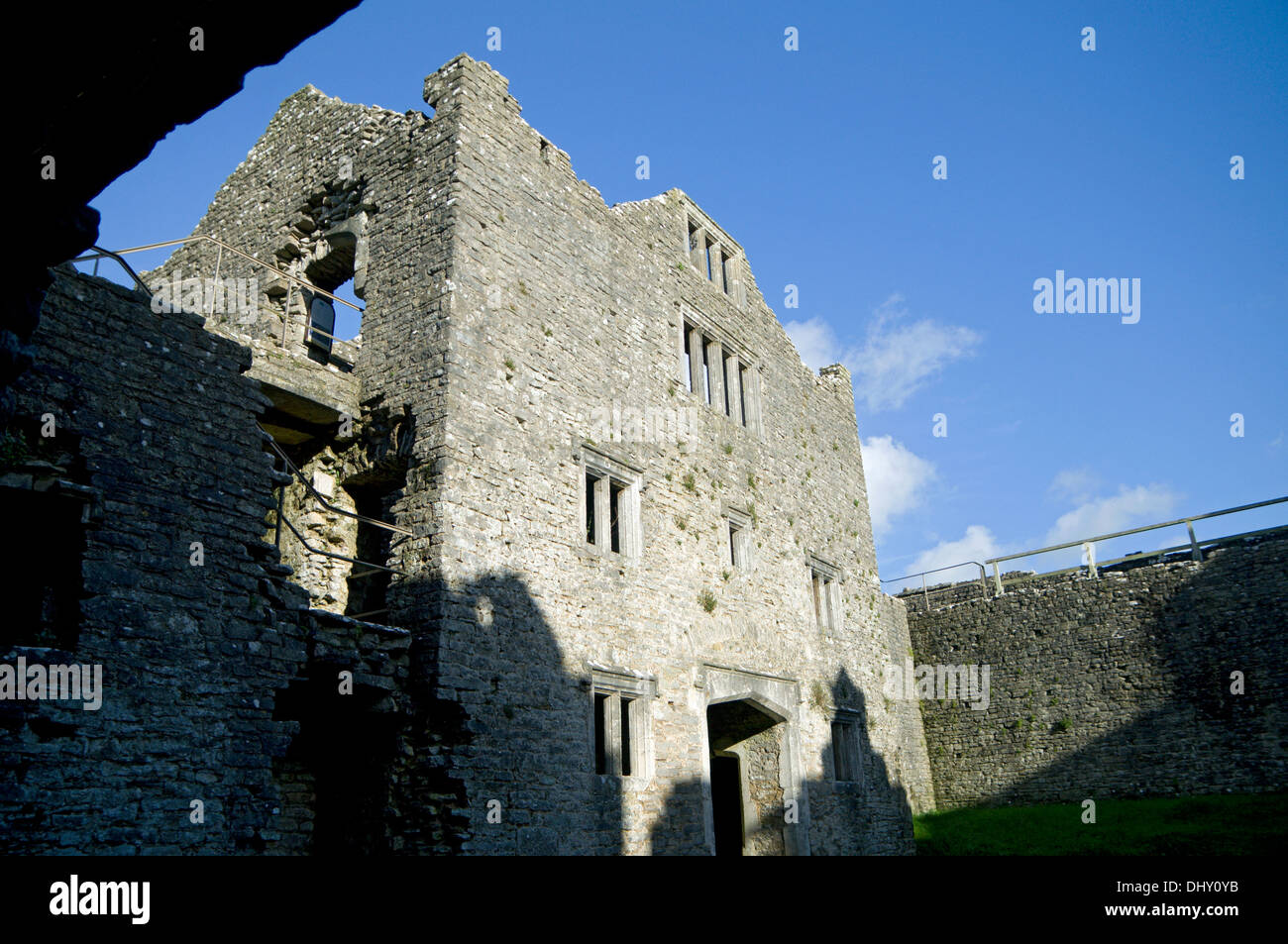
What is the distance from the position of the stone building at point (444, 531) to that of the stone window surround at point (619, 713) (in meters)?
0.05

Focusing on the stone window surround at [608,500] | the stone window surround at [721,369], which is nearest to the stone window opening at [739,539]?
the stone window surround at [721,369]

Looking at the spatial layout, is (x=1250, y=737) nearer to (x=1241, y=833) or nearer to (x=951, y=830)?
(x=1241, y=833)

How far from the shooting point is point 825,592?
20.8 metres

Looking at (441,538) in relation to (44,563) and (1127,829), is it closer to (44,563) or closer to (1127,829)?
(44,563)

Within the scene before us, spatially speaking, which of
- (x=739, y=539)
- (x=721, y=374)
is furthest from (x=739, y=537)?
(x=721, y=374)

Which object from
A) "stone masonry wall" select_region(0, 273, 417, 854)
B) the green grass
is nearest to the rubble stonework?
"stone masonry wall" select_region(0, 273, 417, 854)

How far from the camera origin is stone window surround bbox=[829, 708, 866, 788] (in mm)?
19156

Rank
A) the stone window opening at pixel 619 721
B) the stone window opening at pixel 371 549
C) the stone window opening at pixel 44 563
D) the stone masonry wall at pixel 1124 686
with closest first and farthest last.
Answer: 1. the stone window opening at pixel 44 563
2. the stone window opening at pixel 371 549
3. the stone window opening at pixel 619 721
4. the stone masonry wall at pixel 1124 686

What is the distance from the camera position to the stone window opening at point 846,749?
19.2 m

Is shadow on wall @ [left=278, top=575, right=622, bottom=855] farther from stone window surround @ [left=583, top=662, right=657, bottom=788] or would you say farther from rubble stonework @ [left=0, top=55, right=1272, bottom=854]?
stone window surround @ [left=583, top=662, right=657, bottom=788]

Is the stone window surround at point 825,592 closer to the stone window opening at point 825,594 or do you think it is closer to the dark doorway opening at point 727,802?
the stone window opening at point 825,594

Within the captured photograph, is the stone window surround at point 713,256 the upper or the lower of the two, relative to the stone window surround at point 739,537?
upper
